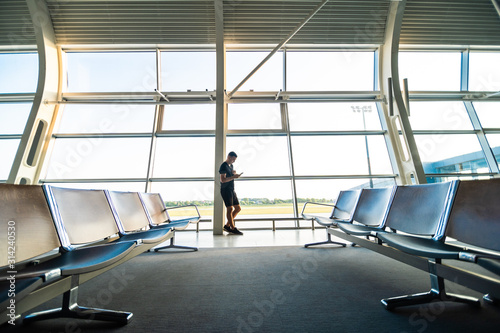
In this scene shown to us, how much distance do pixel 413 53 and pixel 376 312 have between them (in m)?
6.85

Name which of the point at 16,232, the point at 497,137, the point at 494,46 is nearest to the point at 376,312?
the point at 16,232

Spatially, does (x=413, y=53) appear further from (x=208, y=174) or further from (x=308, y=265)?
(x=308, y=265)

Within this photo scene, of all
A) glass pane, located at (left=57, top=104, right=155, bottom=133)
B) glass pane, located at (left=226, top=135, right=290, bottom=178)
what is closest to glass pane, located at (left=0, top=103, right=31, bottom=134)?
glass pane, located at (left=57, top=104, right=155, bottom=133)

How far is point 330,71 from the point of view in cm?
588

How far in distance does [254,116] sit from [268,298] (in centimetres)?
458

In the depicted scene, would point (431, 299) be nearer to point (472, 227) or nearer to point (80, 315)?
point (472, 227)

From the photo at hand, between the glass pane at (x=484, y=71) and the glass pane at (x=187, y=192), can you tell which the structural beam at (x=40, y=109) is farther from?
the glass pane at (x=484, y=71)

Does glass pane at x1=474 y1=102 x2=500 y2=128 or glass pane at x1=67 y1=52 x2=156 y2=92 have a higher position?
glass pane at x1=67 y1=52 x2=156 y2=92

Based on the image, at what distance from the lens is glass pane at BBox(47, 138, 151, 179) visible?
506 centimetres

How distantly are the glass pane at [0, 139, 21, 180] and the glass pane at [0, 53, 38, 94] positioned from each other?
122 centimetres

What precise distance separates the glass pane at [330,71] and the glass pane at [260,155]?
1.42 m

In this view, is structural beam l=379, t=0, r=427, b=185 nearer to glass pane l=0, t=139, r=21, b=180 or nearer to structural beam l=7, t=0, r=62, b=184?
structural beam l=7, t=0, r=62, b=184

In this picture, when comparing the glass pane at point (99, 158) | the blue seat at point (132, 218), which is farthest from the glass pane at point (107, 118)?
the blue seat at point (132, 218)

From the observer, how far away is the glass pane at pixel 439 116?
5469mm
